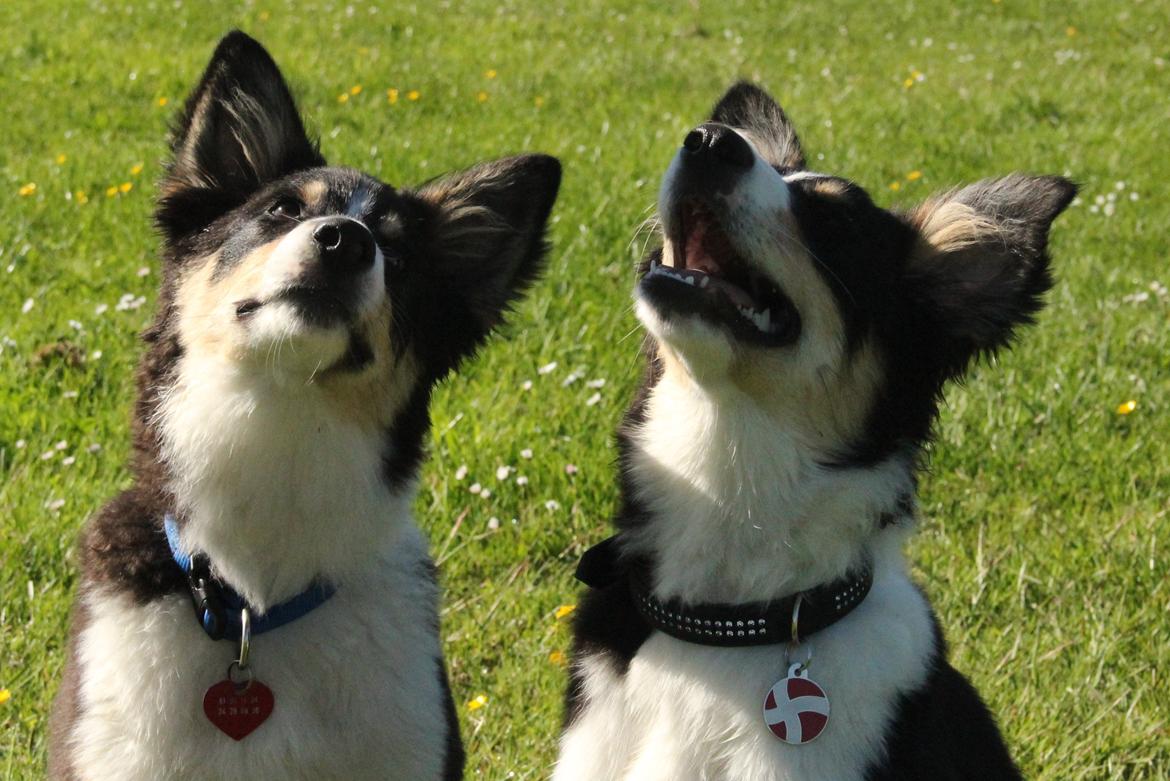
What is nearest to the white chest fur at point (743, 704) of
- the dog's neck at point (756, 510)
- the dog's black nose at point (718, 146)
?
the dog's neck at point (756, 510)

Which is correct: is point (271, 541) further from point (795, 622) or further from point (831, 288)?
point (831, 288)

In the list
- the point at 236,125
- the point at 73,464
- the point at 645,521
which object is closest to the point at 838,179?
the point at 645,521

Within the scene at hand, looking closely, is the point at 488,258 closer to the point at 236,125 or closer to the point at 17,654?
the point at 236,125

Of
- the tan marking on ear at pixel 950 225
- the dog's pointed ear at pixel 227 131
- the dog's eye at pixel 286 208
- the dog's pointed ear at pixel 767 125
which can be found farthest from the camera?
the dog's pointed ear at pixel 767 125

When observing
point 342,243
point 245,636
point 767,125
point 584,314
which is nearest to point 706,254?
point 767,125

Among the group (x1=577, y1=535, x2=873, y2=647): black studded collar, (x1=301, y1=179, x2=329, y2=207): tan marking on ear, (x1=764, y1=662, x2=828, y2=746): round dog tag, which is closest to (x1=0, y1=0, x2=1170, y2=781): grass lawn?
(x1=577, y1=535, x2=873, y2=647): black studded collar

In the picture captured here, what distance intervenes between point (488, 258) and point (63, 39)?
8.42m

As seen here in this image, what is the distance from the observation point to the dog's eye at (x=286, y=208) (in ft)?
11.2

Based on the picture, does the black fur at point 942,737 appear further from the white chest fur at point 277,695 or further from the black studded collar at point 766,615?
the white chest fur at point 277,695

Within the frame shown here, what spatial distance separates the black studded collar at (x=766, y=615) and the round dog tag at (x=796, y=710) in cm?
13

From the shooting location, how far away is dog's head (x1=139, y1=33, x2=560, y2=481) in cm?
308

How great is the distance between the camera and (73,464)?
16.2 ft

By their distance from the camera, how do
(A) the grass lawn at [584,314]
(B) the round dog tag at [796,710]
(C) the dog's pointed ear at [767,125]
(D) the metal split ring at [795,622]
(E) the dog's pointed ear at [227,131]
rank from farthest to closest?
(A) the grass lawn at [584,314]
(C) the dog's pointed ear at [767,125]
(E) the dog's pointed ear at [227,131]
(D) the metal split ring at [795,622]
(B) the round dog tag at [796,710]

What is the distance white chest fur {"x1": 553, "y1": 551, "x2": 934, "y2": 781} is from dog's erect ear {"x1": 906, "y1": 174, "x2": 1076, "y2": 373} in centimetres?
60
